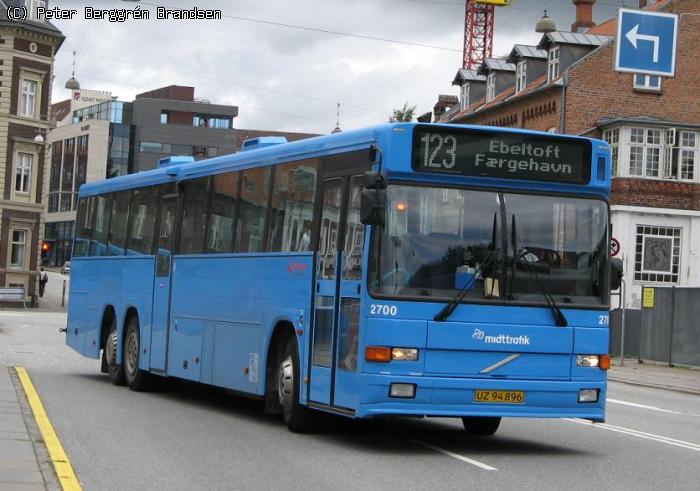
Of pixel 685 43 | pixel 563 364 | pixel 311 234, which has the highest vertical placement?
pixel 685 43

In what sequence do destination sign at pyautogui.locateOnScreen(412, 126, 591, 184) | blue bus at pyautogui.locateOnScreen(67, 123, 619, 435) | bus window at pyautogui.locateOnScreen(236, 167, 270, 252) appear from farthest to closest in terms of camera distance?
bus window at pyautogui.locateOnScreen(236, 167, 270, 252)
destination sign at pyautogui.locateOnScreen(412, 126, 591, 184)
blue bus at pyautogui.locateOnScreen(67, 123, 619, 435)

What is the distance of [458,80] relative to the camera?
68688mm

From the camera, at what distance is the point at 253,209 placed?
15883mm

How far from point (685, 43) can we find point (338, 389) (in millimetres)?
43015

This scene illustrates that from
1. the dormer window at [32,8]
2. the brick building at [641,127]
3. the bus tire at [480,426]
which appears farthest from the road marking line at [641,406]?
the dormer window at [32,8]

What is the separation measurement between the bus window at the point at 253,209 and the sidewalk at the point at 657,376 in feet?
45.4

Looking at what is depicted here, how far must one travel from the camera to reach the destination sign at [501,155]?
12547 mm

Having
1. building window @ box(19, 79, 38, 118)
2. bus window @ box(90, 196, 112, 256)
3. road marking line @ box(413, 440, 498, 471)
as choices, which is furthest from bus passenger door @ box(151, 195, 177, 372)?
building window @ box(19, 79, 38, 118)

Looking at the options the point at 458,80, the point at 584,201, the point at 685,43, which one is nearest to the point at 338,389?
the point at 584,201

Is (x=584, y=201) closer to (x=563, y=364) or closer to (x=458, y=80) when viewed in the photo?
(x=563, y=364)

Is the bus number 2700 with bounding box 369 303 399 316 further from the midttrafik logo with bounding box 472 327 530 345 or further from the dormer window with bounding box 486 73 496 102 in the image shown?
the dormer window with bounding box 486 73 496 102

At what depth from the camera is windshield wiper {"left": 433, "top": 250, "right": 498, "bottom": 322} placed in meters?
12.3

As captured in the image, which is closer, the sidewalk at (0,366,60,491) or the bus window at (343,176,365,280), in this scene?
the sidewalk at (0,366,60,491)

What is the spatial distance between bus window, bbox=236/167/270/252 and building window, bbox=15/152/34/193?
189 ft
